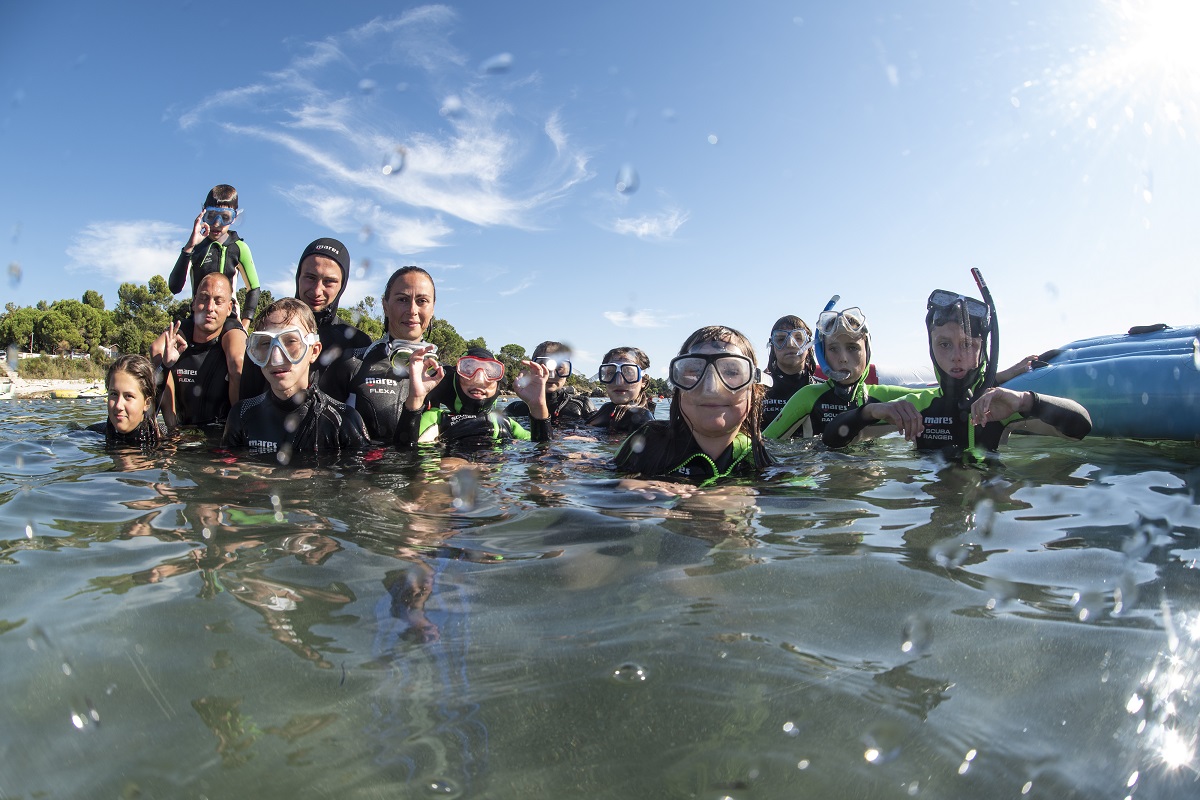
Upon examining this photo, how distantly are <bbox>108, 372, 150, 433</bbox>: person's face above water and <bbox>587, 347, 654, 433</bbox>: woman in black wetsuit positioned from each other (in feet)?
13.5

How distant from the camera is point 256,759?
1.29 m

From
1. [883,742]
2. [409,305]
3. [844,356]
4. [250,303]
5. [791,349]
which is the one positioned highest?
[250,303]

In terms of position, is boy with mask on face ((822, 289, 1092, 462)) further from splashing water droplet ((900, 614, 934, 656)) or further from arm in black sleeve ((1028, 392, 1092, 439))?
splashing water droplet ((900, 614, 934, 656))

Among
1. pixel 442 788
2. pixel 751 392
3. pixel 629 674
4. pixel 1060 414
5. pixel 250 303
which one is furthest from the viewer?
pixel 250 303

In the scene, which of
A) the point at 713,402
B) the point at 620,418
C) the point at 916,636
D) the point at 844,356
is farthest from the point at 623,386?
the point at 916,636

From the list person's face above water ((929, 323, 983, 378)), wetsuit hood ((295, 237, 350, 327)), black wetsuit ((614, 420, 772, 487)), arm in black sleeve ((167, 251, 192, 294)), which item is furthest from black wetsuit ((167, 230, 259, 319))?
person's face above water ((929, 323, 983, 378))

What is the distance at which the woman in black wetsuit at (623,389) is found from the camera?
715cm

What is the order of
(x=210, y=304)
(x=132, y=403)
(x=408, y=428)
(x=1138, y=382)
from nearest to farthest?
(x=408, y=428) < (x=132, y=403) < (x=1138, y=382) < (x=210, y=304)

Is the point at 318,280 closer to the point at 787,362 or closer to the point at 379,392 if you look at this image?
the point at 379,392

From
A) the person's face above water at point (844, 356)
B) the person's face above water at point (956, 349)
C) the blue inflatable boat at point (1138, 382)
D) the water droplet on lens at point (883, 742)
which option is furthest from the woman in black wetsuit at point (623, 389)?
the water droplet on lens at point (883, 742)

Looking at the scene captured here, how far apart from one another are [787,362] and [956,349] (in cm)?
268

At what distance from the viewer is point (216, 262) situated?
21.9 feet

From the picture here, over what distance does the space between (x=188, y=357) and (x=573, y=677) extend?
6.23 meters

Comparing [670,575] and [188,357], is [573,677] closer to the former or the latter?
[670,575]
